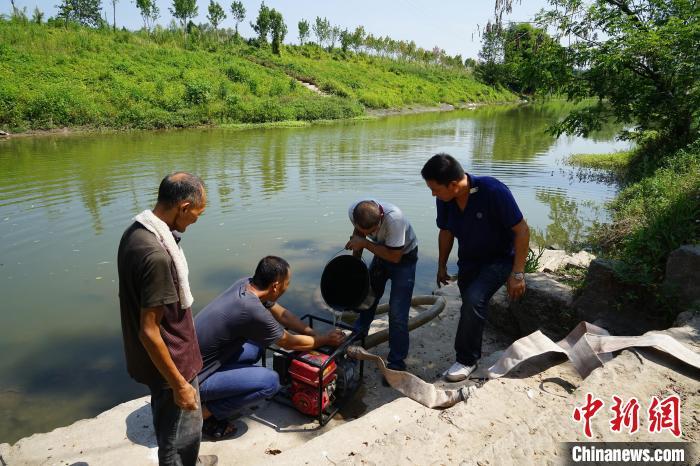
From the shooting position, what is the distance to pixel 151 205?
945 centimetres

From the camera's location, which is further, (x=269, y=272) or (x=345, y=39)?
(x=345, y=39)

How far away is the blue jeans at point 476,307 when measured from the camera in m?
3.42

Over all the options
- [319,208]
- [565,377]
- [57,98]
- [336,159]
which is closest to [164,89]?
[57,98]

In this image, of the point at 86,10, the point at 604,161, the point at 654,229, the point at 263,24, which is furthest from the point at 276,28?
the point at 654,229

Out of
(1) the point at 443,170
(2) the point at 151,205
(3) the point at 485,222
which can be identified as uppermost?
(1) the point at 443,170

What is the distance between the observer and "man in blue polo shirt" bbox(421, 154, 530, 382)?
3270mm

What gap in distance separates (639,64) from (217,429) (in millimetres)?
12110

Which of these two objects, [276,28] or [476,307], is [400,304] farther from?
[276,28]

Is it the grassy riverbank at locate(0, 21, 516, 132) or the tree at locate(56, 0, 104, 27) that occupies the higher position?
the tree at locate(56, 0, 104, 27)

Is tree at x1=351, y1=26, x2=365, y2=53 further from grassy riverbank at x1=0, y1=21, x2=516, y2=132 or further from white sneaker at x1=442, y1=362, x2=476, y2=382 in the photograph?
white sneaker at x1=442, y1=362, x2=476, y2=382

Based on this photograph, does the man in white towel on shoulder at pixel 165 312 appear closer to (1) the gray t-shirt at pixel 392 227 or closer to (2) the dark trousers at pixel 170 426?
(2) the dark trousers at pixel 170 426

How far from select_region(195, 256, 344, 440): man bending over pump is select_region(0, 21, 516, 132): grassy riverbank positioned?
21.3 meters

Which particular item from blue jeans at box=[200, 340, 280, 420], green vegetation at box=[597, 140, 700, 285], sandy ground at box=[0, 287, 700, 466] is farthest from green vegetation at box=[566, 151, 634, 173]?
blue jeans at box=[200, 340, 280, 420]

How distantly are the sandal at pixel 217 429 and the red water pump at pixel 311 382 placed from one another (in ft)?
1.51
